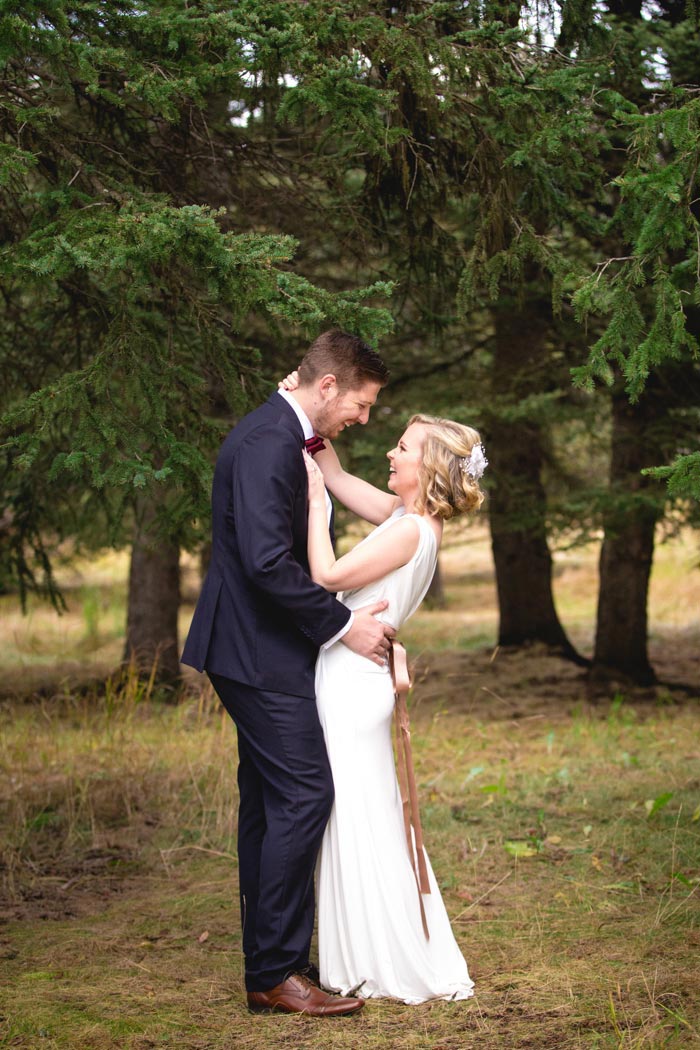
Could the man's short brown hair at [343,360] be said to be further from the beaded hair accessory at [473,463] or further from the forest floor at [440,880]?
the forest floor at [440,880]

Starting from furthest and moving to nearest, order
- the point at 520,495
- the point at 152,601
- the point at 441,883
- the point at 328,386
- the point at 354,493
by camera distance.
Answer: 1. the point at 152,601
2. the point at 520,495
3. the point at 441,883
4. the point at 354,493
5. the point at 328,386

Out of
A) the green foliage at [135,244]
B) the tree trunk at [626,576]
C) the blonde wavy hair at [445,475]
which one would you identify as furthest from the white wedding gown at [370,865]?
the tree trunk at [626,576]

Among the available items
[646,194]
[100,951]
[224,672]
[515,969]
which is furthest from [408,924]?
[646,194]

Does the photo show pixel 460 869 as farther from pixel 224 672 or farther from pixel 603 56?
pixel 603 56

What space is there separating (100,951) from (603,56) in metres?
4.70

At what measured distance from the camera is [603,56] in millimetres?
4926

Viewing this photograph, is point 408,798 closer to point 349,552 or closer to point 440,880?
point 349,552

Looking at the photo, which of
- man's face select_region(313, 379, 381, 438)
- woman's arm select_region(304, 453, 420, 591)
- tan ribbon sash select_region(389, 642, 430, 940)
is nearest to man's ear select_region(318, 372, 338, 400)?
man's face select_region(313, 379, 381, 438)

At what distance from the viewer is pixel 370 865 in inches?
148

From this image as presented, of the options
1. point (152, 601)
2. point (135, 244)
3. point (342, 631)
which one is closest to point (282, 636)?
point (342, 631)

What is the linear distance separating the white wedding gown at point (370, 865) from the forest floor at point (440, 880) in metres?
0.14

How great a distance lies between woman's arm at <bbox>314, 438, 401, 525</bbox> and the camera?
168 inches

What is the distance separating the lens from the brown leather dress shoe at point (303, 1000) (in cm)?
369

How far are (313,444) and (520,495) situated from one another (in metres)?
5.94
